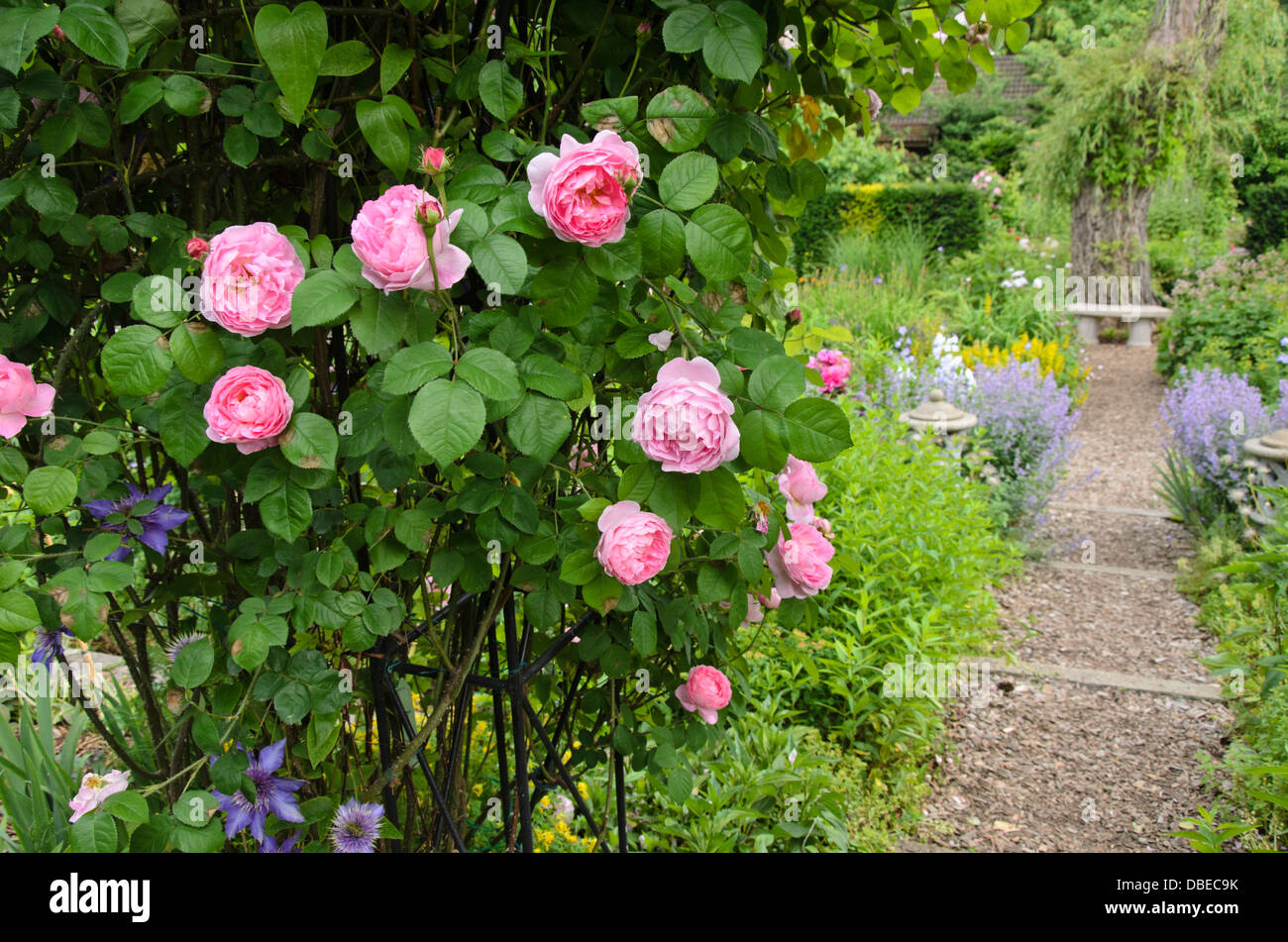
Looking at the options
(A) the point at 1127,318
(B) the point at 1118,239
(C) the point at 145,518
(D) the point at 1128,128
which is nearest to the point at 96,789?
(C) the point at 145,518

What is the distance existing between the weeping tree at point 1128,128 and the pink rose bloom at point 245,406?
1029 centimetres

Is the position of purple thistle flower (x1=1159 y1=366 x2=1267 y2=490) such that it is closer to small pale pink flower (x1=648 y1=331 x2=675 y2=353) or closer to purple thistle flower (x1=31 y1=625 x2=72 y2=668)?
small pale pink flower (x1=648 y1=331 x2=675 y2=353)

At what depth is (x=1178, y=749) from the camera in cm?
289

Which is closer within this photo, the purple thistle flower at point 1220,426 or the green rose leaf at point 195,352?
the green rose leaf at point 195,352

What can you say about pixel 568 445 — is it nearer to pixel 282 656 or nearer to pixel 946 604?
pixel 282 656

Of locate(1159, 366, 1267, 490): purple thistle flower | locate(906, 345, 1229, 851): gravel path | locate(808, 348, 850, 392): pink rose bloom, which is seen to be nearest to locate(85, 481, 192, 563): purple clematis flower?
locate(906, 345, 1229, 851): gravel path

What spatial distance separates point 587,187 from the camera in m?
0.76

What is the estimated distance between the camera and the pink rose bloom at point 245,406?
0.78m

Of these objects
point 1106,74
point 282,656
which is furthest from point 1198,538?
point 1106,74

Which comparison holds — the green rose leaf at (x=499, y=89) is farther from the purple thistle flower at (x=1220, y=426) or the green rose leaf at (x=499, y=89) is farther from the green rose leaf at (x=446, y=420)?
the purple thistle flower at (x=1220, y=426)

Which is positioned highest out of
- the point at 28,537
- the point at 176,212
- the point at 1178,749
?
the point at 176,212

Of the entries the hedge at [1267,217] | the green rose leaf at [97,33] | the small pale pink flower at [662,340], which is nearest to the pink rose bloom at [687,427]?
the small pale pink flower at [662,340]

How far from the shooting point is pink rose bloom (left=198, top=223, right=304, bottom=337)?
2.53 ft
